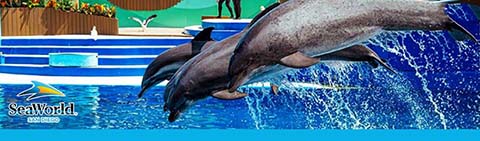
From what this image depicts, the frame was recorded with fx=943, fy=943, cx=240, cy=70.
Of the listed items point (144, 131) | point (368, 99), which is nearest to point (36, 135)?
point (144, 131)

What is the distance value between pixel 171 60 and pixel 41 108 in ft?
3.72

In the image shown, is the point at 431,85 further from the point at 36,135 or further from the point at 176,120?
the point at 36,135

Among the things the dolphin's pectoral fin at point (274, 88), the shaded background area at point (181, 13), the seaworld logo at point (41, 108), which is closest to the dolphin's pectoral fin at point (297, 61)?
the dolphin's pectoral fin at point (274, 88)

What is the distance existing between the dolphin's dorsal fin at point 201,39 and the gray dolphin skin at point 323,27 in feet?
2.87

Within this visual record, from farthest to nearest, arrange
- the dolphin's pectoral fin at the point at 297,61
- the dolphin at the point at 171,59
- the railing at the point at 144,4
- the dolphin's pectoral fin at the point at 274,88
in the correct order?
the railing at the point at 144,4 < the dolphin's pectoral fin at the point at 274,88 < the dolphin at the point at 171,59 < the dolphin's pectoral fin at the point at 297,61

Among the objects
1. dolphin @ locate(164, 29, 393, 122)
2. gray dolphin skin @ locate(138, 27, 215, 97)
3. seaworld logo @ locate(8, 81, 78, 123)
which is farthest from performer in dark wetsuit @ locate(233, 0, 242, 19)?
seaworld logo @ locate(8, 81, 78, 123)

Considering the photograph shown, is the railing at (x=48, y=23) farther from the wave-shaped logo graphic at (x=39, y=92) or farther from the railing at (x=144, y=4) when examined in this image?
the wave-shaped logo graphic at (x=39, y=92)

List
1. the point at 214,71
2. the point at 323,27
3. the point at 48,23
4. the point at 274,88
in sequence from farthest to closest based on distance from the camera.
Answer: the point at 48,23 < the point at 274,88 < the point at 214,71 < the point at 323,27

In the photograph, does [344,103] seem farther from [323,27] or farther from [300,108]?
[323,27]

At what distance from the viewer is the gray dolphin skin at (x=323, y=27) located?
15.3 ft

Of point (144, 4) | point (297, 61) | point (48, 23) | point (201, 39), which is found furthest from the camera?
point (48, 23)

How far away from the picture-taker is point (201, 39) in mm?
5738

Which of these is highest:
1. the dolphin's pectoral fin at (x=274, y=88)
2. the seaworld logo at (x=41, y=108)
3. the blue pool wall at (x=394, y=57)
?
the blue pool wall at (x=394, y=57)

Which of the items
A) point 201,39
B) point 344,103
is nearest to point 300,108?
point 344,103
